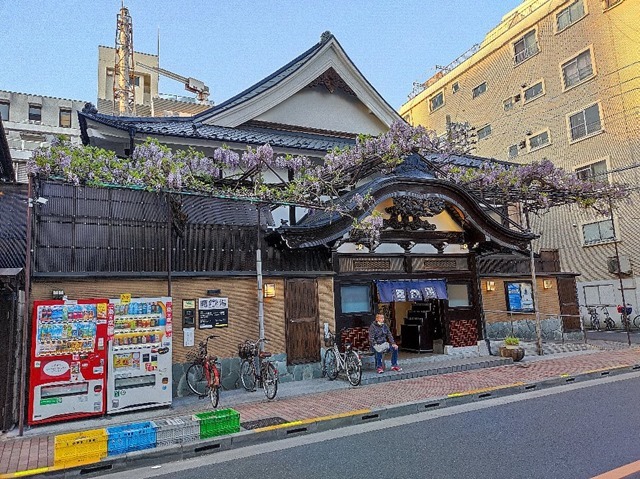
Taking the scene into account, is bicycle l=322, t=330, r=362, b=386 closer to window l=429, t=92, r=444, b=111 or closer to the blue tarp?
the blue tarp

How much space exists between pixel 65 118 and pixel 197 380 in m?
42.7

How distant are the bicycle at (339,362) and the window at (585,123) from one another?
2471cm

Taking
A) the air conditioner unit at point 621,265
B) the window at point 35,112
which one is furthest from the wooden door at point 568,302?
the window at point 35,112

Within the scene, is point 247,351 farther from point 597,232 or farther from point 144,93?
point 144,93

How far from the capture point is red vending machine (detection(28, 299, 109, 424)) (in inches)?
353

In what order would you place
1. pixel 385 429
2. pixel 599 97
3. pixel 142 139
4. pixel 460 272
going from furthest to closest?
1. pixel 599 97
2. pixel 460 272
3. pixel 142 139
4. pixel 385 429

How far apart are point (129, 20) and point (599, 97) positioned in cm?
5466

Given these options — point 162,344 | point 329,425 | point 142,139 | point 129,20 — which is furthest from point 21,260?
point 129,20

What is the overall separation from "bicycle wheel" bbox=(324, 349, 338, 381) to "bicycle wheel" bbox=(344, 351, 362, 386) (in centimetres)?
47

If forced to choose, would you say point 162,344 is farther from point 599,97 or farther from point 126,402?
point 599,97

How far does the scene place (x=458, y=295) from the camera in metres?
16.8

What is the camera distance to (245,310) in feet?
41.0

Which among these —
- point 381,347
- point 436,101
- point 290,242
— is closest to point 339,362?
point 381,347

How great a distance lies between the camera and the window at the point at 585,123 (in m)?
28.1
